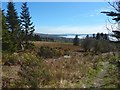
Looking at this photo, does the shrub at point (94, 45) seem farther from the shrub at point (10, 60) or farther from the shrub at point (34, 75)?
the shrub at point (34, 75)

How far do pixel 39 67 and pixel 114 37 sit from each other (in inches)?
170

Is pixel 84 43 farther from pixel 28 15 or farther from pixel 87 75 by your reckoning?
pixel 87 75

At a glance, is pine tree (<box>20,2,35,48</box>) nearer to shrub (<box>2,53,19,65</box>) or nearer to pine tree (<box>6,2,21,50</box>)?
pine tree (<box>6,2,21,50</box>)

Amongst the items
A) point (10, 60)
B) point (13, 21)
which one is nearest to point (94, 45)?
point (13, 21)

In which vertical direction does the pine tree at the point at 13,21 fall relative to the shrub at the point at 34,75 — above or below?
above

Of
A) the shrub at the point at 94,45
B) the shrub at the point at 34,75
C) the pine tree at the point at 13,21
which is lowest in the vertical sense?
the shrub at the point at 94,45

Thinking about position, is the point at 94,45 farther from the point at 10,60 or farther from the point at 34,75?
the point at 34,75

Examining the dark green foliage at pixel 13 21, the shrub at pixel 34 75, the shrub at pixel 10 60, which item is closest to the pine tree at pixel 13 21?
the dark green foliage at pixel 13 21

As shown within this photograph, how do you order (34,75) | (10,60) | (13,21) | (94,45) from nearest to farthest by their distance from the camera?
1. (34,75)
2. (10,60)
3. (94,45)
4. (13,21)

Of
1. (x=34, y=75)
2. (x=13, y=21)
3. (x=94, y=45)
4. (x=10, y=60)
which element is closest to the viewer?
(x=34, y=75)

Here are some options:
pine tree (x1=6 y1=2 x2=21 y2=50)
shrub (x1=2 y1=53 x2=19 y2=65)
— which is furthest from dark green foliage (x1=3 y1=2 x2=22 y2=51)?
shrub (x1=2 y1=53 x2=19 y2=65)

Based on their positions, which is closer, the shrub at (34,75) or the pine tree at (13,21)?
the shrub at (34,75)

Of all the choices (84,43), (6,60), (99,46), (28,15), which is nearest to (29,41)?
(28,15)

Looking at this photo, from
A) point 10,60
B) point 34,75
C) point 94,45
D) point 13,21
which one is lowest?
point 94,45
